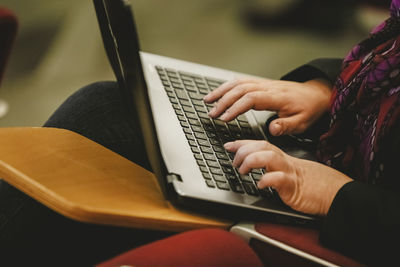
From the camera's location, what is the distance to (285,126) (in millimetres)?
807

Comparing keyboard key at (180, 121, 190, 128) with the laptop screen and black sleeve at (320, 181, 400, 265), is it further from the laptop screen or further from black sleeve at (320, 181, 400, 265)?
black sleeve at (320, 181, 400, 265)

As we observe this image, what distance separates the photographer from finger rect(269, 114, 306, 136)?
0.79m

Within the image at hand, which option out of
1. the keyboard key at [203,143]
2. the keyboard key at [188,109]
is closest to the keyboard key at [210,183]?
the keyboard key at [203,143]

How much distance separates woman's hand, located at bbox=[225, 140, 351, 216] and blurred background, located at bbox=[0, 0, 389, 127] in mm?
1269

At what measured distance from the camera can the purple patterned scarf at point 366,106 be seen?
0.68m

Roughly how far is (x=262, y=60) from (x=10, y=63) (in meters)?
1.20

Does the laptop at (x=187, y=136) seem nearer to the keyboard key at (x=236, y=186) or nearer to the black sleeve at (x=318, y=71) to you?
the keyboard key at (x=236, y=186)

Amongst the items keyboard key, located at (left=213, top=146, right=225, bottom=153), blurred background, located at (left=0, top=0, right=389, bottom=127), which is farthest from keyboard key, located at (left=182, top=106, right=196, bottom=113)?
blurred background, located at (left=0, top=0, right=389, bottom=127)

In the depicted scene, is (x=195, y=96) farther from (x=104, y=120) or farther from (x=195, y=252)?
(x=195, y=252)

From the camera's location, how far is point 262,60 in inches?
93.5

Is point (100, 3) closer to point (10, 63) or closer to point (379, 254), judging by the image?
point (379, 254)

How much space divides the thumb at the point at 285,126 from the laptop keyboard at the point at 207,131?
0.13ft

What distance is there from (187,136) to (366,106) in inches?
11.7

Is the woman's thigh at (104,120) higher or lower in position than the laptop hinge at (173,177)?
lower
